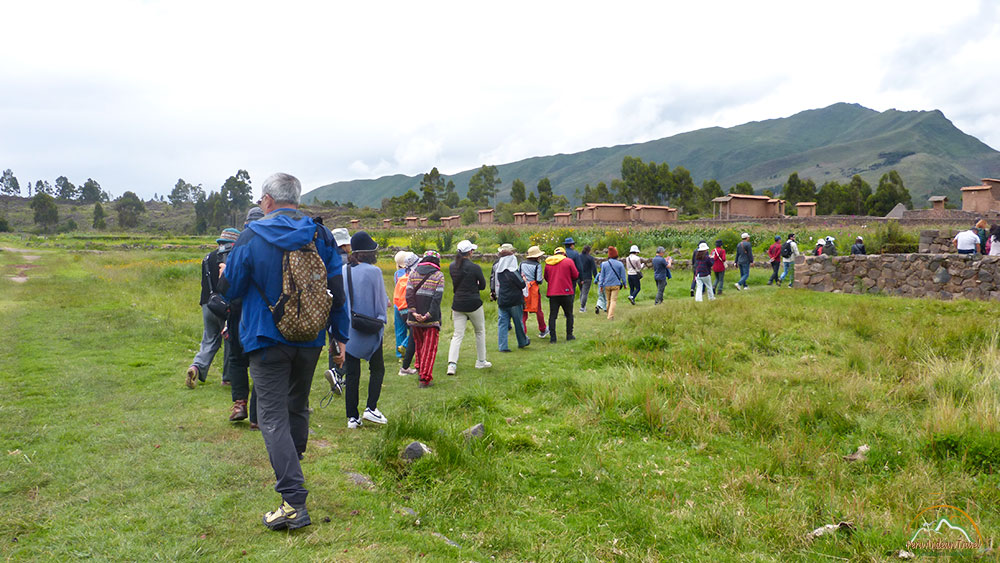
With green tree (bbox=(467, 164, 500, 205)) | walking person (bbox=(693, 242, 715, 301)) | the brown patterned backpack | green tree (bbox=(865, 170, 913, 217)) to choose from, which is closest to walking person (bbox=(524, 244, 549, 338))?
walking person (bbox=(693, 242, 715, 301))

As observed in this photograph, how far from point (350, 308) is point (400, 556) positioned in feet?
9.38

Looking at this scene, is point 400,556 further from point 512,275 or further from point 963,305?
point 963,305

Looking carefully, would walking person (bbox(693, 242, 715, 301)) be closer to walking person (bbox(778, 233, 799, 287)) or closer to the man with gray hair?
walking person (bbox(778, 233, 799, 287))

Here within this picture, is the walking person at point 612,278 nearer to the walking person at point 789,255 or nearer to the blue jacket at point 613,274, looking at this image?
the blue jacket at point 613,274

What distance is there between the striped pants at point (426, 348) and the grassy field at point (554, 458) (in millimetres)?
268

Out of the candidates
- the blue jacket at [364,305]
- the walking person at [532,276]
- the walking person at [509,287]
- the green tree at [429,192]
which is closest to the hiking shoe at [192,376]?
the blue jacket at [364,305]

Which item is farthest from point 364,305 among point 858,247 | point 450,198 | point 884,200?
point 450,198

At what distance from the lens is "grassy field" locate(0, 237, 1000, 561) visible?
324 cm

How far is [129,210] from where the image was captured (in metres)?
118

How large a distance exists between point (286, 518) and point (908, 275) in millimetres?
15647

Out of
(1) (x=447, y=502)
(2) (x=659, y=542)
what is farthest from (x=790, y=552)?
(1) (x=447, y=502)

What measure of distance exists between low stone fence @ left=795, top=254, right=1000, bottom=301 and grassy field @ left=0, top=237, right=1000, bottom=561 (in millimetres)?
5059

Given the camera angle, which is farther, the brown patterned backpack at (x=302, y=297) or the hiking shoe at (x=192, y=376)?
the hiking shoe at (x=192, y=376)

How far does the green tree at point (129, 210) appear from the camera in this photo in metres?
109
